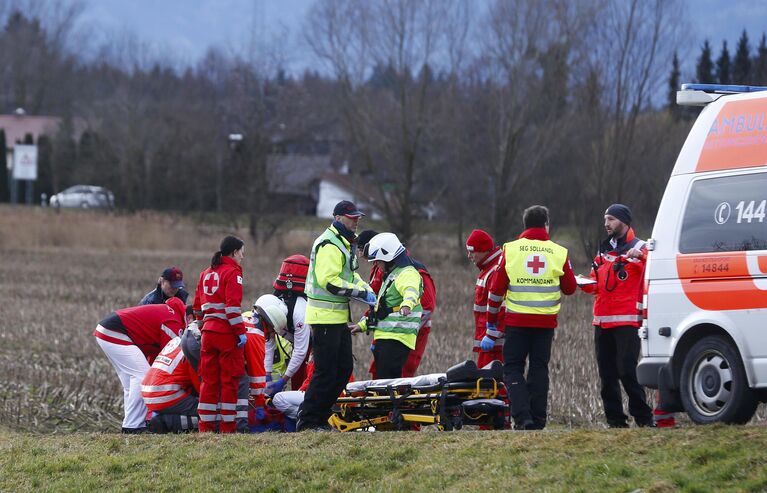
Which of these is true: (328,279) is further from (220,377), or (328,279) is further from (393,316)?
(220,377)

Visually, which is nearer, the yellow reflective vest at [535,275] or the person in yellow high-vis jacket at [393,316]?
the yellow reflective vest at [535,275]

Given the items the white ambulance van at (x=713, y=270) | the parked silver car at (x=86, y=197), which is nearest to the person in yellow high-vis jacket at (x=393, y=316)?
the white ambulance van at (x=713, y=270)

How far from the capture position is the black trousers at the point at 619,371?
10820mm

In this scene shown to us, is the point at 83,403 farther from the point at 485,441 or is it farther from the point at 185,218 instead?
the point at 185,218

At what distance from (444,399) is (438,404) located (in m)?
0.10

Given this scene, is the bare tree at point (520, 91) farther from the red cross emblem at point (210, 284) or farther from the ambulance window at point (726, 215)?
the ambulance window at point (726, 215)

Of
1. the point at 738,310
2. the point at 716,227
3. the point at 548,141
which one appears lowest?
the point at 738,310

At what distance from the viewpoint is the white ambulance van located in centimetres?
834

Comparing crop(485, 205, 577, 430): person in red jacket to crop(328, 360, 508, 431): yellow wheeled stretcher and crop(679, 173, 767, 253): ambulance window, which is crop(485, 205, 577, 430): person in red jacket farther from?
crop(679, 173, 767, 253): ambulance window

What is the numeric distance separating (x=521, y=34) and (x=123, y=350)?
33.7 m

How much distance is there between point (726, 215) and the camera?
28.5 feet

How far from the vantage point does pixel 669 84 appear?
35000 millimetres

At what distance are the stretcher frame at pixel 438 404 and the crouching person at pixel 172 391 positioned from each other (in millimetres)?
1945

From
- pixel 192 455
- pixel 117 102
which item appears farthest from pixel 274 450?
pixel 117 102
